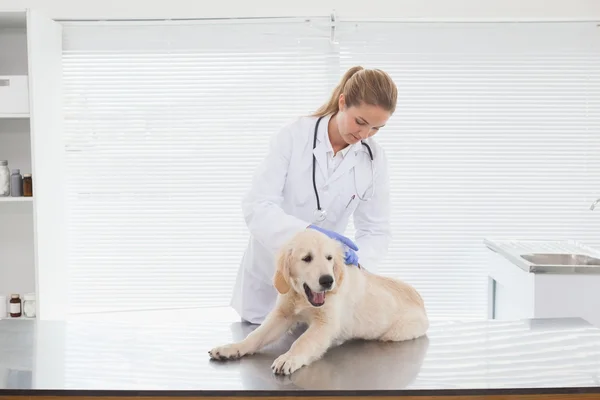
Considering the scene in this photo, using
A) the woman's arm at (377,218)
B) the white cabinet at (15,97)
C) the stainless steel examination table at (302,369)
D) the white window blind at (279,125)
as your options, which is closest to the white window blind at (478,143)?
the white window blind at (279,125)

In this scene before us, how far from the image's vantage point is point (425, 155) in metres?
3.63

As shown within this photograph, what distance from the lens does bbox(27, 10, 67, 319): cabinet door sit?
3.14m

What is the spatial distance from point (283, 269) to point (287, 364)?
0.23 metres

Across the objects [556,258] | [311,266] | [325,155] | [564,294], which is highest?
[325,155]

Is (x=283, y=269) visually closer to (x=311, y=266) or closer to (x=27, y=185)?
(x=311, y=266)

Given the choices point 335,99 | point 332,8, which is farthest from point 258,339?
point 332,8

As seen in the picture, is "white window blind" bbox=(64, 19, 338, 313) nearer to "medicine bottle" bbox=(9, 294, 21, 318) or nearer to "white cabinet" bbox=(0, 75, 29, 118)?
"medicine bottle" bbox=(9, 294, 21, 318)

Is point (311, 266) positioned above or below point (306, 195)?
below

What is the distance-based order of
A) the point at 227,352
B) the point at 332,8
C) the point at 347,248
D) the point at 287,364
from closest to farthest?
1. the point at 287,364
2. the point at 227,352
3. the point at 347,248
4. the point at 332,8

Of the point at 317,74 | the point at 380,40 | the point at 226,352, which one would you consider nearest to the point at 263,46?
the point at 317,74

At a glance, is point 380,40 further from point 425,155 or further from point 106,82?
point 106,82

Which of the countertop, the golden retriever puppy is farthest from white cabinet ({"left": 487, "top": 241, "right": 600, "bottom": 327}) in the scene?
the golden retriever puppy

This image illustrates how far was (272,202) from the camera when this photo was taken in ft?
6.94

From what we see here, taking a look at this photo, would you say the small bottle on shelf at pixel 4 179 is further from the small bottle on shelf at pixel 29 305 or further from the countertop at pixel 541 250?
the countertop at pixel 541 250
